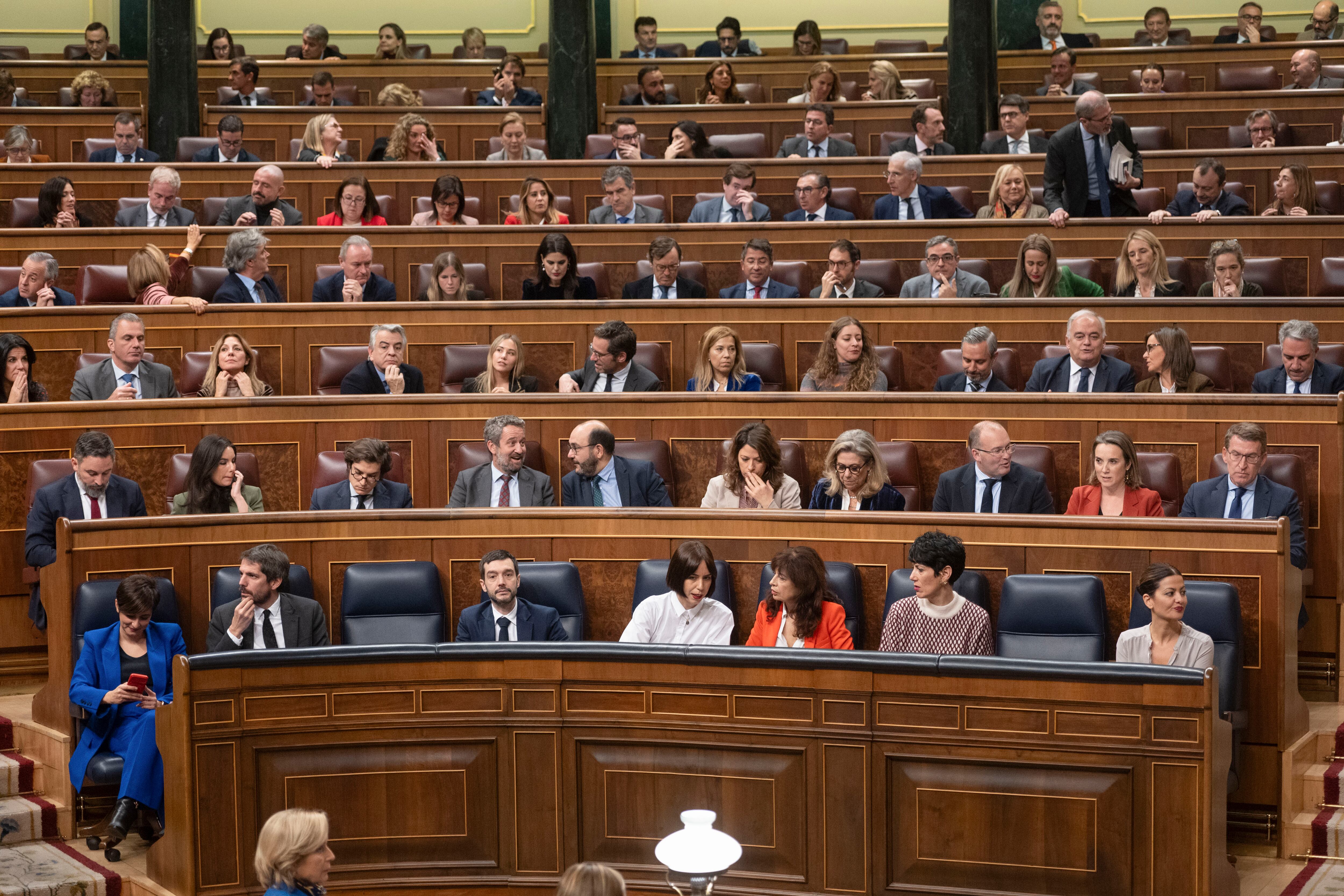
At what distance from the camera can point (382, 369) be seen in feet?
15.1

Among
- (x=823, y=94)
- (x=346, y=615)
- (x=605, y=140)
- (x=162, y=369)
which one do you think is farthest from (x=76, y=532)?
(x=823, y=94)

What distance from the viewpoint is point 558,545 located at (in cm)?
387

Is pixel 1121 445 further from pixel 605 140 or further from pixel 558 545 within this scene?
pixel 605 140

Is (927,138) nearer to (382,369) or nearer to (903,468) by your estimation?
(903,468)

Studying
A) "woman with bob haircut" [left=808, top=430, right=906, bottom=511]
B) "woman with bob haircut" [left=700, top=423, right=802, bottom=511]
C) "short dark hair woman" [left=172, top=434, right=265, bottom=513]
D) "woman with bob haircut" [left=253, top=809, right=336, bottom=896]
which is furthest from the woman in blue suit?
"woman with bob haircut" [left=808, top=430, right=906, bottom=511]

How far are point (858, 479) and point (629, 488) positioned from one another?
0.63 meters

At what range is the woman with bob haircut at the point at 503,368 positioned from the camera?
456 cm

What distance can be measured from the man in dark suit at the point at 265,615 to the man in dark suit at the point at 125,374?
1.13m

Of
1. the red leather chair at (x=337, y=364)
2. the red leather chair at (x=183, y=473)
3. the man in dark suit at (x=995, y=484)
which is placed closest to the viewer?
the man in dark suit at (x=995, y=484)

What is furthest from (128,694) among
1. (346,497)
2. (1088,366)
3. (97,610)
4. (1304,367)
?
(1304,367)

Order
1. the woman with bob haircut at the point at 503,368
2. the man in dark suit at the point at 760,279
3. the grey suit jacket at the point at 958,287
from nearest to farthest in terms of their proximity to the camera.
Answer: the woman with bob haircut at the point at 503,368
the grey suit jacket at the point at 958,287
the man in dark suit at the point at 760,279

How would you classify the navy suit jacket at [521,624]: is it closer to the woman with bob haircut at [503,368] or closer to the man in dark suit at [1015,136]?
the woman with bob haircut at [503,368]

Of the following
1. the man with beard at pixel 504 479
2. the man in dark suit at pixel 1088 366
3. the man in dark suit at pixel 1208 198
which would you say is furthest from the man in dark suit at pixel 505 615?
the man in dark suit at pixel 1208 198

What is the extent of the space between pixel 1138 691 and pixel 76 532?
2.49 m
